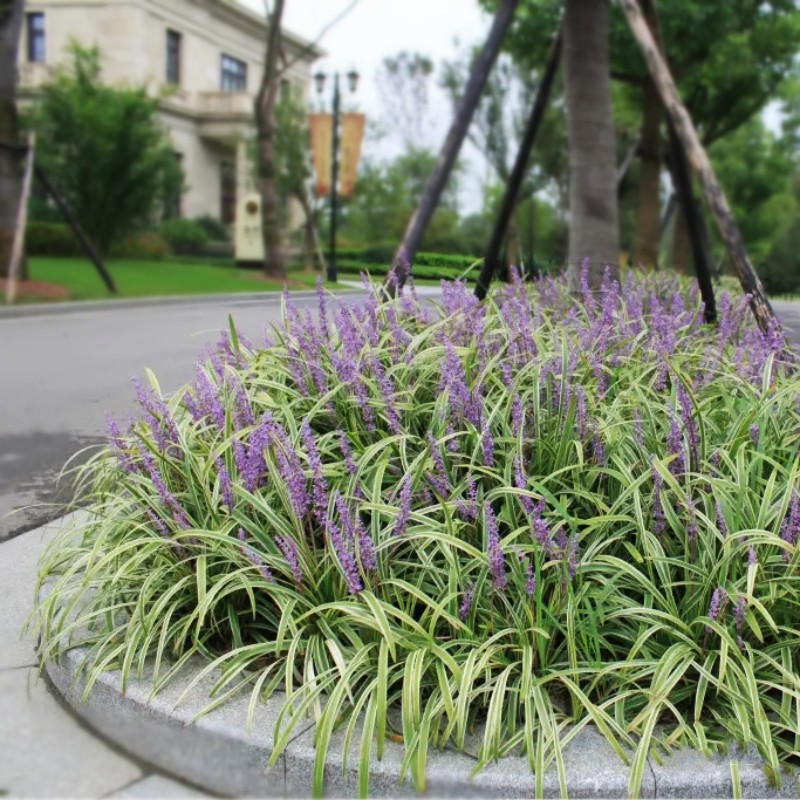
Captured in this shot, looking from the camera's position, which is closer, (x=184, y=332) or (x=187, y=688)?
(x=187, y=688)

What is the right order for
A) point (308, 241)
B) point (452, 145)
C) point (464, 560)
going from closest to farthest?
1. point (464, 560)
2. point (308, 241)
3. point (452, 145)

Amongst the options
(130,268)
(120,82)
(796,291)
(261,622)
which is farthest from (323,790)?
(120,82)

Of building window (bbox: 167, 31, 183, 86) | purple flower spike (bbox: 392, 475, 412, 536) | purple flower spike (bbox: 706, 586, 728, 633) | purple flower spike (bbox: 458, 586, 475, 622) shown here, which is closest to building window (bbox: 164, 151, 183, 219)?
building window (bbox: 167, 31, 183, 86)

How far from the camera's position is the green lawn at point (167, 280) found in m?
3.36

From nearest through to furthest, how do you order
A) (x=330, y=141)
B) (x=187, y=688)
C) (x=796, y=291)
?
(x=187, y=688), (x=330, y=141), (x=796, y=291)

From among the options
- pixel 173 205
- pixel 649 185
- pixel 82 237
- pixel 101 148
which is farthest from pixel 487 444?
pixel 101 148

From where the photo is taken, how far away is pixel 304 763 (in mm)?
1781

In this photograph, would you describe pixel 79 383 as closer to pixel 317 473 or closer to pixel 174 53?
pixel 317 473

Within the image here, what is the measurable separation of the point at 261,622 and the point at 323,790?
2.13 feet

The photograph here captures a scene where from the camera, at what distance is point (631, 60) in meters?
12.2

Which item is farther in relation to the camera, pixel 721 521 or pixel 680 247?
pixel 680 247

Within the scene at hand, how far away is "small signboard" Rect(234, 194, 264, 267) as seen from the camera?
12.2 ft

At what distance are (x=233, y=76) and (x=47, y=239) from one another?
14.4 metres

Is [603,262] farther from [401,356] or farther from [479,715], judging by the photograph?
[479,715]
